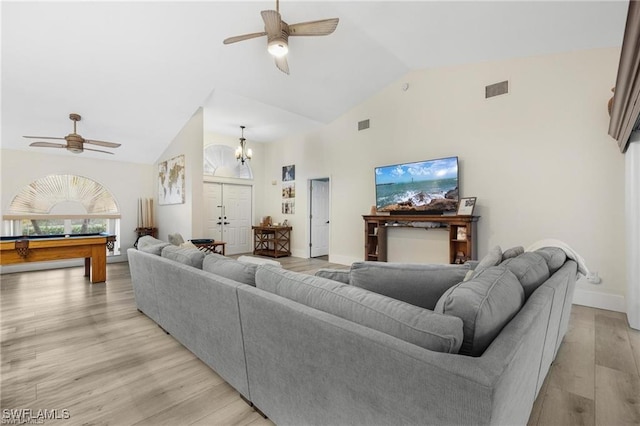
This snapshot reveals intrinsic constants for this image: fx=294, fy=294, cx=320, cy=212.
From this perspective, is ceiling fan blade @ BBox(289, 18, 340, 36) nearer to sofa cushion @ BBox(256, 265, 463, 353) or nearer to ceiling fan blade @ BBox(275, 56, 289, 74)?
ceiling fan blade @ BBox(275, 56, 289, 74)

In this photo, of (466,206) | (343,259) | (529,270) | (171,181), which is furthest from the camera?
(343,259)

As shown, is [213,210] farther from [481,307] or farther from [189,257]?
[481,307]

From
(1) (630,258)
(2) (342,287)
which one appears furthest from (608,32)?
(2) (342,287)

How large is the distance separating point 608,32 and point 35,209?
30.4 feet

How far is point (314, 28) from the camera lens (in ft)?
9.50

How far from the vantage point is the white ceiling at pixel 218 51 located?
11.0 ft

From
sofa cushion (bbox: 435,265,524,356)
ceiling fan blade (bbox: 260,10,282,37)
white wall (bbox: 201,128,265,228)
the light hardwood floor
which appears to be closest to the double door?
white wall (bbox: 201,128,265,228)

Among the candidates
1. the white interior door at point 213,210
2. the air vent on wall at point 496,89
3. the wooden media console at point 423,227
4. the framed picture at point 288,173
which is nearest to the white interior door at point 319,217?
the framed picture at point 288,173

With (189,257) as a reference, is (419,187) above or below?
above

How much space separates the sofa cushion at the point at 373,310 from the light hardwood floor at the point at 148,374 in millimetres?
814

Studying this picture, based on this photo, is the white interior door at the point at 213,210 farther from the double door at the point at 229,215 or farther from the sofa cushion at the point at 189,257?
the sofa cushion at the point at 189,257

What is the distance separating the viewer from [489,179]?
4363mm

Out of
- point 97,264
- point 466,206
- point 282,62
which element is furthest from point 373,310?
point 97,264

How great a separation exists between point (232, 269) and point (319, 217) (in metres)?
5.72
